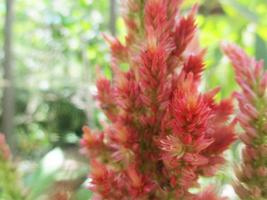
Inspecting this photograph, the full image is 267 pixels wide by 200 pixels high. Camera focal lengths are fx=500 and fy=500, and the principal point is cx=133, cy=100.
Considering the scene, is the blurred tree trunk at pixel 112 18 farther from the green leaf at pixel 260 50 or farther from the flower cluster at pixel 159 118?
the flower cluster at pixel 159 118

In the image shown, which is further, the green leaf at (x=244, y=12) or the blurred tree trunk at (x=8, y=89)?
the blurred tree trunk at (x=8, y=89)

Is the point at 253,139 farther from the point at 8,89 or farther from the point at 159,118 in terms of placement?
the point at 8,89

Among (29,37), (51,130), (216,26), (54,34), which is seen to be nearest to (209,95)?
(216,26)

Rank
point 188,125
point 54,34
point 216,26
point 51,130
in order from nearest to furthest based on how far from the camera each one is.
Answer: point 188,125
point 216,26
point 54,34
point 51,130

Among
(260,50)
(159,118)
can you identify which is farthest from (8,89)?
(159,118)

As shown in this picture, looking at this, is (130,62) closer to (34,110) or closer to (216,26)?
(216,26)

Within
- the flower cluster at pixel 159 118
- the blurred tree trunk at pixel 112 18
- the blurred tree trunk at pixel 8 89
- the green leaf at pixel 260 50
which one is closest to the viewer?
the flower cluster at pixel 159 118

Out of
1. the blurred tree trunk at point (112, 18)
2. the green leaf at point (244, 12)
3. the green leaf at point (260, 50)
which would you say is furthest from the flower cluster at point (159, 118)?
the blurred tree trunk at point (112, 18)
